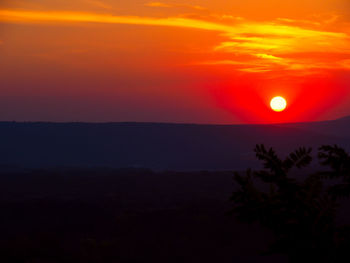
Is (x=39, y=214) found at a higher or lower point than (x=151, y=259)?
higher

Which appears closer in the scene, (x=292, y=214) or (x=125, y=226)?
(x=292, y=214)

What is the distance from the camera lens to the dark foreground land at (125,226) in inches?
1465

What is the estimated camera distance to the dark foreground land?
122 feet

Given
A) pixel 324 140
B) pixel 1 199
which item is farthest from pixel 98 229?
pixel 324 140

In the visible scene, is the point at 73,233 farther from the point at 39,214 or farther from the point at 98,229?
the point at 39,214

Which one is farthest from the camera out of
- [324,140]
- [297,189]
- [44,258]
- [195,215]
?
[324,140]

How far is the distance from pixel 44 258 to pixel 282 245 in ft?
110

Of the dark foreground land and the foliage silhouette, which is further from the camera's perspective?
the dark foreground land

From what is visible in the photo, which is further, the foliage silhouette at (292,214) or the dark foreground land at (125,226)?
the dark foreground land at (125,226)

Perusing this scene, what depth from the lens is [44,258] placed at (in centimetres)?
3412

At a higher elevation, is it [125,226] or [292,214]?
[292,214]

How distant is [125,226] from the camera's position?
48.6 m

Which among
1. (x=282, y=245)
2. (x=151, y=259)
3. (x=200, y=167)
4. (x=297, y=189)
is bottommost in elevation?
(x=151, y=259)

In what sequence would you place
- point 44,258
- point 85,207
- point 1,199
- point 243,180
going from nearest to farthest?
point 243,180, point 44,258, point 85,207, point 1,199
